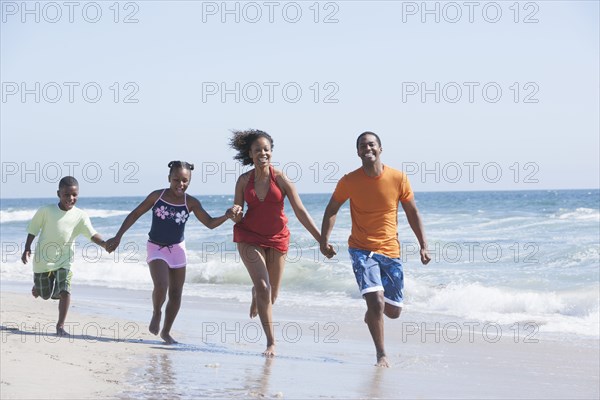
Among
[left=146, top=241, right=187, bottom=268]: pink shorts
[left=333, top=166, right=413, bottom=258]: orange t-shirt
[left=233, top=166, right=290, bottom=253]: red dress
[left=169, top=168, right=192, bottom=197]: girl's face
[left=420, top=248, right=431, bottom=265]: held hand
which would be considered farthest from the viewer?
[left=146, top=241, right=187, bottom=268]: pink shorts

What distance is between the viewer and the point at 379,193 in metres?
7.21

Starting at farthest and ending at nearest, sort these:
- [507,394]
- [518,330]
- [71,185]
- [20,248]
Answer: [20,248], [518,330], [71,185], [507,394]

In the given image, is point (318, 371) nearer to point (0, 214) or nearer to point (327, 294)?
point (327, 294)

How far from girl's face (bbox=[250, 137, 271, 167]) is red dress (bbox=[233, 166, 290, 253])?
3.5 inches

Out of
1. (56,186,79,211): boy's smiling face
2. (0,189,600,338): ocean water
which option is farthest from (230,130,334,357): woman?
(0,189,600,338): ocean water

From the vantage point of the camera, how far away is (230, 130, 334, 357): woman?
7492 mm

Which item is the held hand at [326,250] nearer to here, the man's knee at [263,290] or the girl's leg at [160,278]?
the man's knee at [263,290]

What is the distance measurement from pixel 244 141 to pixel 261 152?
272 mm

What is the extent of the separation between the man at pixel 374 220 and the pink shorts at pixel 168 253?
1417 millimetres

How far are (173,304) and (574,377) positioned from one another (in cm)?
350

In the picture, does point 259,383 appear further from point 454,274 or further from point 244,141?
point 454,274

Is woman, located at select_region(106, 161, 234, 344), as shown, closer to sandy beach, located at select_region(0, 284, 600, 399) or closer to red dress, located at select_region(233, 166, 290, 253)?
red dress, located at select_region(233, 166, 290, 253)

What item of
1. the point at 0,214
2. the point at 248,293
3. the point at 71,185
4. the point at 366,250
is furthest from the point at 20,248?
the point at 0,214

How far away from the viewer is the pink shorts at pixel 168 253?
7.98 m
